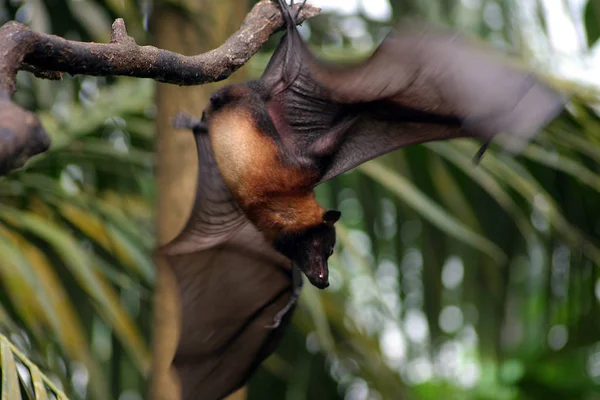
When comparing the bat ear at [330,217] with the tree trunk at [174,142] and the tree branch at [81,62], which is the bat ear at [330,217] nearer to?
the tree branch at [81,62]

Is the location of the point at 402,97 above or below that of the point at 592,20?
below

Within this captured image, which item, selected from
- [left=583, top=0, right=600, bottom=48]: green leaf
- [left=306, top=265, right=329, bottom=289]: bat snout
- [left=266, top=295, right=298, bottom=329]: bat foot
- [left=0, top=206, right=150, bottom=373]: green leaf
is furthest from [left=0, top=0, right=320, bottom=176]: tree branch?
[left=583, top=0, right=600, bottom=48]: green leaf

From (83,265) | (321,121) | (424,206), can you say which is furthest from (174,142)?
(321,121)

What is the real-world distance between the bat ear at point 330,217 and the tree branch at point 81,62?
0.64 feet

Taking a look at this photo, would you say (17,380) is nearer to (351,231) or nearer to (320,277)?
(320,277)

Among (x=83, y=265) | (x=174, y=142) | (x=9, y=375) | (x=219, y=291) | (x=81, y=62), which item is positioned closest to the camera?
(x=81, y=62)

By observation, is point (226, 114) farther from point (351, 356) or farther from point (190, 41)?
point (351, 356)

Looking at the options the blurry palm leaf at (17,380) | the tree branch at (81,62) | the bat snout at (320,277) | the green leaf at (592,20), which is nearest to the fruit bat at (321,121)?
the bat snout at (320,277)

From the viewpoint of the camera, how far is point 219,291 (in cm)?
117

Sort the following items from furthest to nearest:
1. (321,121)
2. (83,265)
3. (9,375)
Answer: (83,265), (321,121), (9,375)

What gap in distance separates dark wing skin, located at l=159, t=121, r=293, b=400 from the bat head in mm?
214

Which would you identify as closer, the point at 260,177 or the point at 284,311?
the point at 260,177

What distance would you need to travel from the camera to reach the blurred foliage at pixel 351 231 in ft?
4.83

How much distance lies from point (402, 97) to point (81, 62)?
1.40ft
